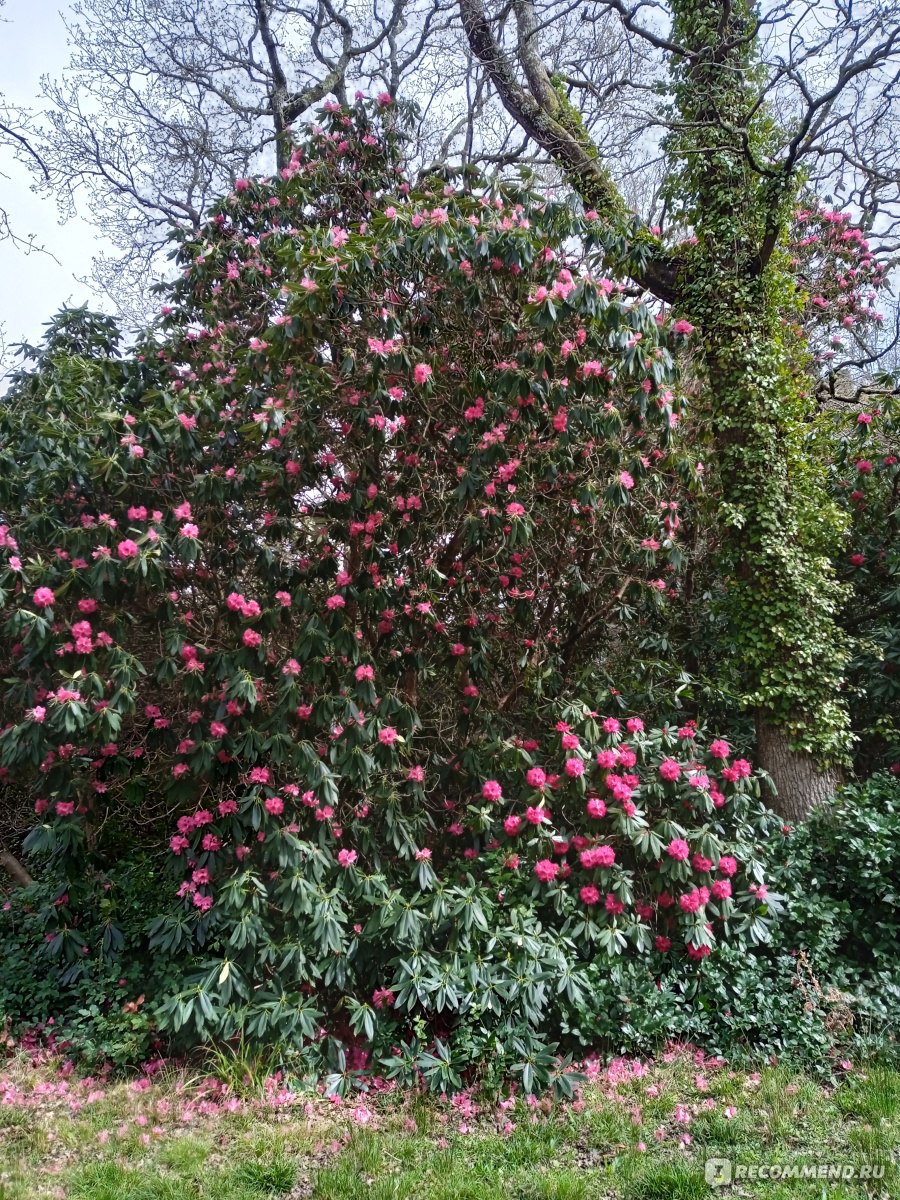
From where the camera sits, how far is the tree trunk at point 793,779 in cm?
438

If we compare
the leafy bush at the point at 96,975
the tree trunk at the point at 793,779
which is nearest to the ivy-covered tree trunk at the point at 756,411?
the tree trunk at the point at 793,779

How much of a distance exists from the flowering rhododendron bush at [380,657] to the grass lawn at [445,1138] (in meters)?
0.23

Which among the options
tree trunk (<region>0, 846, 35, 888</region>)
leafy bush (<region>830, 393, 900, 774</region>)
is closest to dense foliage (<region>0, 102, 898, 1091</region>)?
tree trunk (<region>0, 846, 35, 888</region>)

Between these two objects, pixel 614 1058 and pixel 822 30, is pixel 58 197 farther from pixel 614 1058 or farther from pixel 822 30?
pixel 614 1058

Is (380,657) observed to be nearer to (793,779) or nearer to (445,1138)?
(445,1138)

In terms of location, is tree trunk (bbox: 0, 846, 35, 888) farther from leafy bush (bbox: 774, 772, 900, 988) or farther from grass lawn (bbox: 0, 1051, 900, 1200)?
leafy bush (bbox: 774, 772, 900, 988)

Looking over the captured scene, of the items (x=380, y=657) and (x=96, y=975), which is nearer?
(x=96, y=975)

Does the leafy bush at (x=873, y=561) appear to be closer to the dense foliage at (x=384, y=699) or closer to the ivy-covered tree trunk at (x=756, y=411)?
the ivy-covered tree trunk at (x=756, y=411)

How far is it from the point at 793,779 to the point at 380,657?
96.6 inches

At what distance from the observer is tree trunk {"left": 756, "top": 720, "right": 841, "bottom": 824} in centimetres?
438

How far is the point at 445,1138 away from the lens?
2748 millimetres

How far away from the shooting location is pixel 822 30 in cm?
447

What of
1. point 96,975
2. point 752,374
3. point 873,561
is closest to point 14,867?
point 96,975

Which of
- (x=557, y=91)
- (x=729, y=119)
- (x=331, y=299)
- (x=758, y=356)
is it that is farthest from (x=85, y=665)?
(x=557, y=91)
